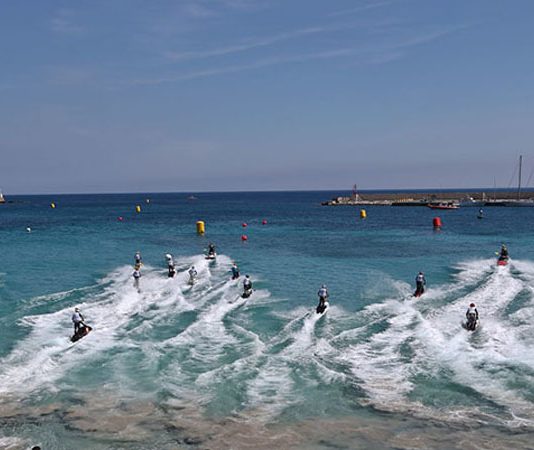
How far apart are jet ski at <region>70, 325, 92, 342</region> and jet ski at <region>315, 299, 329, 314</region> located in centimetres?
1225

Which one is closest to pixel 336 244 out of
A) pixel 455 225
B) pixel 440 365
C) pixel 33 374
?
pixel 455 225

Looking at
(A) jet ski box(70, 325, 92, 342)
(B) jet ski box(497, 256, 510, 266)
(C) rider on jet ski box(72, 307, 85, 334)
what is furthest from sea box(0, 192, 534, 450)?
(C) rider on jet ski box(72, 307, 85, 334)

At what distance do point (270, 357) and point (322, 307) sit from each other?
8349mm

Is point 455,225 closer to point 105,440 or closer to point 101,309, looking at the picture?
point 101,309

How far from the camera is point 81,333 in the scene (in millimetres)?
27188

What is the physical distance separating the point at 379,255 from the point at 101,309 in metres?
29.9

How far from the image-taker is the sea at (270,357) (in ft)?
55.3

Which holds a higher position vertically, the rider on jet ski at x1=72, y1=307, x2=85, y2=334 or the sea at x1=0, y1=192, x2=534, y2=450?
the rider on jet ski at x1=72, y1=307, x2=85, y2=334

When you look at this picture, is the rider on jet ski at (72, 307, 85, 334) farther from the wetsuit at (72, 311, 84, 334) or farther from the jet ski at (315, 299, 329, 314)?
the jet ski at (315, 299, 329, 314)

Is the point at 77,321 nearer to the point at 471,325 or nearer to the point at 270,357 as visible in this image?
the point at 270,357

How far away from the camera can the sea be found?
663 inches

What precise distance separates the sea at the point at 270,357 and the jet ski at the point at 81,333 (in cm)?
33

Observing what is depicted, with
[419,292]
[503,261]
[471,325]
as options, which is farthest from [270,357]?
[503,261]

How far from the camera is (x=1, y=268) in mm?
48375
